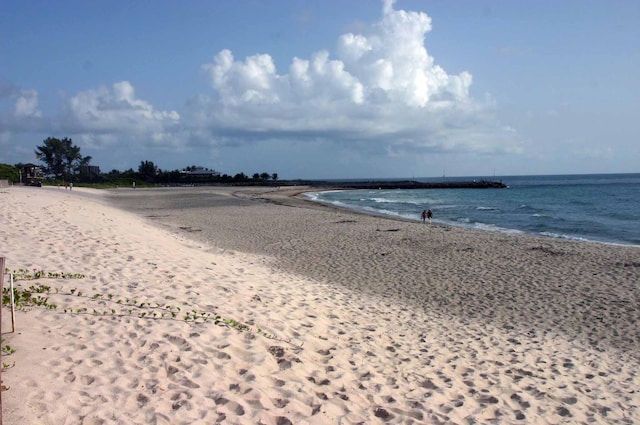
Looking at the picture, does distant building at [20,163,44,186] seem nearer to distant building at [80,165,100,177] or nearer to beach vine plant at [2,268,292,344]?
distant building at [80,165,100,177]

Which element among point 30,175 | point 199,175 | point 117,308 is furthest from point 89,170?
point 117,308

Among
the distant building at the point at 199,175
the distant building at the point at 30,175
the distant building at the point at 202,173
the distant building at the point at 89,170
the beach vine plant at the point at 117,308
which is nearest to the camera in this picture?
the beach vine plant at the point at 117,308

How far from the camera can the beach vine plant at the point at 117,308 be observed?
18.4 feet

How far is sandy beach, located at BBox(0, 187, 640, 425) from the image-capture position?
403 centimetres

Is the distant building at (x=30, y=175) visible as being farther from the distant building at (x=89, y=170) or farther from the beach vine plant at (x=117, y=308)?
the beach vine plant at (x=117, y=308)

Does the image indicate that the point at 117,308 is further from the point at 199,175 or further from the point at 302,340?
the point at 199,175

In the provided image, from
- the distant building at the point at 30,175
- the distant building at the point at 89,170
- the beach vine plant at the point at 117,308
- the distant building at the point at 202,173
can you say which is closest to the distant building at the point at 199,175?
the distant building at the point at 202,173

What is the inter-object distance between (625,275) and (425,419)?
32.3 feet

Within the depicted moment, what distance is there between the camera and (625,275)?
11.4 meters

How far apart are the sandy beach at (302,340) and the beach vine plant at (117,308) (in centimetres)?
4

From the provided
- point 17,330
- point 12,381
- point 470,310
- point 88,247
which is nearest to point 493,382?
point 470,310

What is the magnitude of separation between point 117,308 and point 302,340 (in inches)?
95.6

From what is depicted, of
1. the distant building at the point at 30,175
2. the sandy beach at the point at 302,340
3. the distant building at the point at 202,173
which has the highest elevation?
the distant building at the point at 202,173

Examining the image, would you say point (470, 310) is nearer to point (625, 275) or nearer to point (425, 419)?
point (425, 419)
